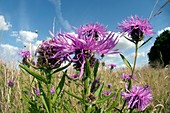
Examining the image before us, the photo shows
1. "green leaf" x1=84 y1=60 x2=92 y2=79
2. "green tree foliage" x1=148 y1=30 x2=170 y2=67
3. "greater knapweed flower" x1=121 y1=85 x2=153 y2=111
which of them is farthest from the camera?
"green tree foliage" x1=148 y1=30 x2=170 y2=67

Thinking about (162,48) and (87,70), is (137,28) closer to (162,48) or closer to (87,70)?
(87,70)

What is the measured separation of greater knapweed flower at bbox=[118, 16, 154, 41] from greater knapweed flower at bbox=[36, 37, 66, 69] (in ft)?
1.77

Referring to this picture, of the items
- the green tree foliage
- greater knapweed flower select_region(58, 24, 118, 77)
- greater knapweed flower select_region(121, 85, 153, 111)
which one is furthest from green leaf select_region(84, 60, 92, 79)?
the green tree foliage

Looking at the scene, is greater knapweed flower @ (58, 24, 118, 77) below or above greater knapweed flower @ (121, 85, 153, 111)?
above

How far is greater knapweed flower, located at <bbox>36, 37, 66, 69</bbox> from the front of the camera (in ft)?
2.18

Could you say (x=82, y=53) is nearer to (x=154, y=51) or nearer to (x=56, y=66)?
(x=56, y=66)

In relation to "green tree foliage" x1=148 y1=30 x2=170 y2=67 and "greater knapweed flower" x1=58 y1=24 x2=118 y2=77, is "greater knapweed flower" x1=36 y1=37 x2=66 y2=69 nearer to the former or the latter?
"greater knapweed flower" x1=58 y1=24 x2=118 y2=77

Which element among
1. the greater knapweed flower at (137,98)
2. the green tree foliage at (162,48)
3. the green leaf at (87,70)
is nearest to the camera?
the green leaf at (87,70)

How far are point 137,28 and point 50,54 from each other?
0.59 m

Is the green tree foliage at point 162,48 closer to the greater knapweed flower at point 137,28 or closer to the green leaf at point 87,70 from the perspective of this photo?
the greater knapweed flower at point 137,28

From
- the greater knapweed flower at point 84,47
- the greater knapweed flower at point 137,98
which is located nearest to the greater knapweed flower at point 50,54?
the greater knapweed flower at point 84,47

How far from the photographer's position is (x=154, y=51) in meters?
22.2

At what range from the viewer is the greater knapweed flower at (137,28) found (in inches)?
45.8

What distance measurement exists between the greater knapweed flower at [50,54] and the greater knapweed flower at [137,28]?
54 cm
